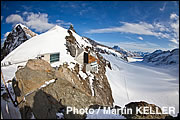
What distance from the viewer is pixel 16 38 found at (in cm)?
3400

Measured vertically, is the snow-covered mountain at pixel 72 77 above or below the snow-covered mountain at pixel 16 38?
below

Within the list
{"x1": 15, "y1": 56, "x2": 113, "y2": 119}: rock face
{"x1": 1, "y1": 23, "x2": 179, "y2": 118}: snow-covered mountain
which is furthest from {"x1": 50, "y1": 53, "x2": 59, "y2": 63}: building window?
{"x1": 15, "y1": 56, "x2": 113, "y2": 119}: rock face

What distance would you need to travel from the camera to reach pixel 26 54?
12.6m

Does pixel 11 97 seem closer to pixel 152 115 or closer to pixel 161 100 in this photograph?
pixel 152 115

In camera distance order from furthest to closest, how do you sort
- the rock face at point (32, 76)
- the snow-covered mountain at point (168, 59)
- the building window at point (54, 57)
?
the snow-covered mountain at point (168, 59)
the building window at point (54, 57)
the rock face at point (32, 76)

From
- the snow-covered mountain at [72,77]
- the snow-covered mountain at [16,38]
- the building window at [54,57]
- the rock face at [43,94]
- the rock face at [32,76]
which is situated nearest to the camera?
the rock face at [43,94]

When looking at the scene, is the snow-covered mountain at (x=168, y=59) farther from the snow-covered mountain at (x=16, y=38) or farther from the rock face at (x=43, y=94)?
the snow-covered mountain at (x=16, y=38)

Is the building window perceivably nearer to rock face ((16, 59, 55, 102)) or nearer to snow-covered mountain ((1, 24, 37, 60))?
rock face ((16, 59, 55, 102))

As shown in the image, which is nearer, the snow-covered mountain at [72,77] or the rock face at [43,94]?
the rock face at [43,94]

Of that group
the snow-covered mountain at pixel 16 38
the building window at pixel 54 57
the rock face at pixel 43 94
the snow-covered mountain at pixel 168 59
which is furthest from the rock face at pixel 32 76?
the snow-covered mountain at pixel 168 59

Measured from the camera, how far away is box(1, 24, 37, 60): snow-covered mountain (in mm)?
32175

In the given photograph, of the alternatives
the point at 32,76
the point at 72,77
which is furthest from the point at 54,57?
the point at 32,76

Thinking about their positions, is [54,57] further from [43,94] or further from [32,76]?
[43,94]

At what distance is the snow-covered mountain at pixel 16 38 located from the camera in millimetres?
32175
